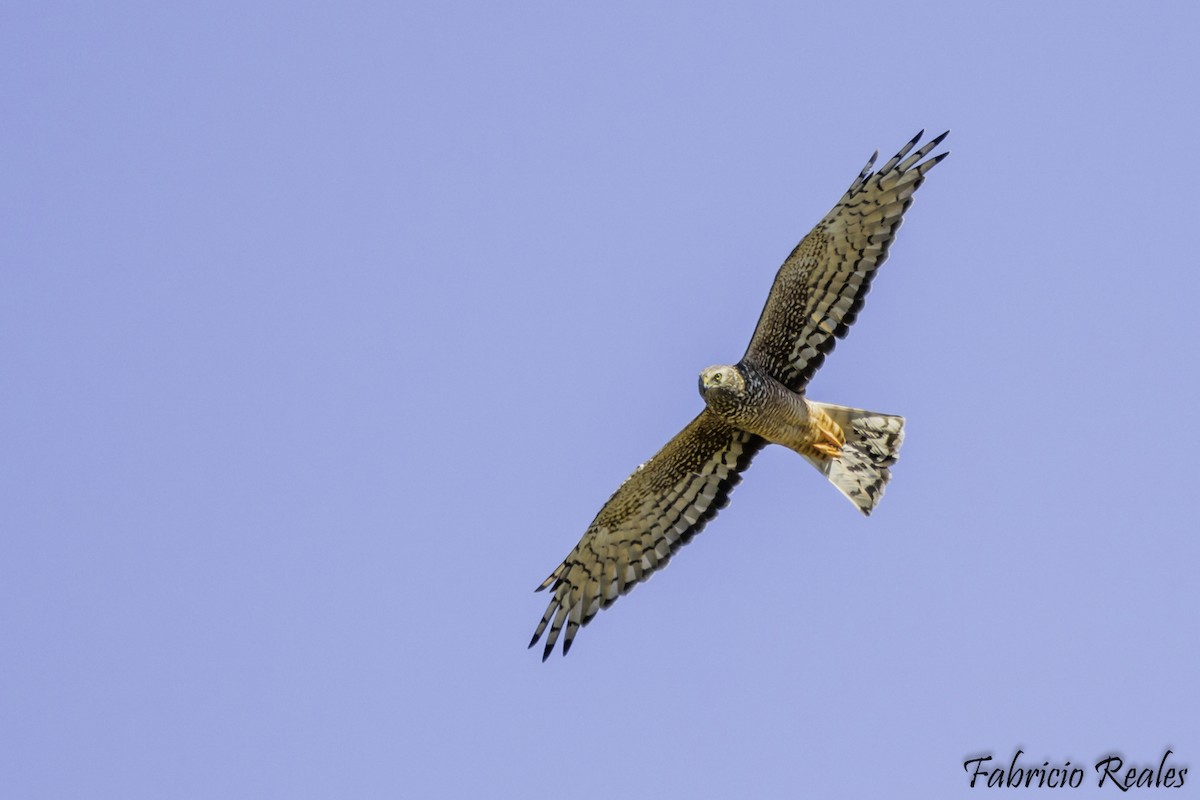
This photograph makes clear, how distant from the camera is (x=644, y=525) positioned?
11.6m

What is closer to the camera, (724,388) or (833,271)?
(724,388)

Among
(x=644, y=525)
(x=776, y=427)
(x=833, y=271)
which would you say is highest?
(x=833, y=271)

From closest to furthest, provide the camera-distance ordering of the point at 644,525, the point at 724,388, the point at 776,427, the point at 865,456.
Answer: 1. the point at 724,388
2. the point at 776,427
3. the point at 865,456
4. the point at 644,525

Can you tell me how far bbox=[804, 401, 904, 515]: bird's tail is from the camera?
1124 centimetres

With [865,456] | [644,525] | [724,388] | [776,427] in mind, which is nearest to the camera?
[724,388]

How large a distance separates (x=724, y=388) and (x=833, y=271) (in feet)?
4.57

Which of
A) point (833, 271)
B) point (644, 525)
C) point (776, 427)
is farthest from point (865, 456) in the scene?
point (644, 525)

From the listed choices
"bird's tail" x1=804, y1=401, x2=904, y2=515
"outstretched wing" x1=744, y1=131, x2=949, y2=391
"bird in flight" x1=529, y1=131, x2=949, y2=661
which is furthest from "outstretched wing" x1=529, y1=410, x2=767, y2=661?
"outstretched wing" x1=744, y1=131, x2=949, y2=391

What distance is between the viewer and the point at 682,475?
1154 cm

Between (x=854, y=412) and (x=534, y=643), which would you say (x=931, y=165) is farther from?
(x=534, y=643)

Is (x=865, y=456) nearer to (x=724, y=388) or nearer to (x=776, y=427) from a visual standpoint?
(x=776, y=427)

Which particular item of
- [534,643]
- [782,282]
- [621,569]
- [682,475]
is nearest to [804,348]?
[782,282]

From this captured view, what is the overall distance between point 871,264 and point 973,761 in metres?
3.85

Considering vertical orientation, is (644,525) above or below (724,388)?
below
